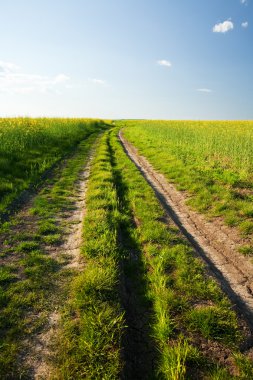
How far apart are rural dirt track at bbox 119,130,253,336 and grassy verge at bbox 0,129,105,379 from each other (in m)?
2.99

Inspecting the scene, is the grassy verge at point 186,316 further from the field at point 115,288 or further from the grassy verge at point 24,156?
the grassy verge at point 24,156

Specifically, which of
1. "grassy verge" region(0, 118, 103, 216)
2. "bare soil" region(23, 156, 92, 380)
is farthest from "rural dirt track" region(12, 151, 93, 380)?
"grassy verge" region(0, 118, 103, 216)

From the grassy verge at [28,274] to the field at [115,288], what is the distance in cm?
2

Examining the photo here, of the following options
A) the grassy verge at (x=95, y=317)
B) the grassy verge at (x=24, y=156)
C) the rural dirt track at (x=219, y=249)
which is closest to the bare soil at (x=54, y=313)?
the grassy verge at (x=95, y=317)

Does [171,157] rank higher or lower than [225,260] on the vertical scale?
higher

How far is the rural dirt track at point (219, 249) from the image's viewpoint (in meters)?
5.18

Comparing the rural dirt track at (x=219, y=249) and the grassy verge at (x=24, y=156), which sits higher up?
the grassy verge at (x=24, y=156)

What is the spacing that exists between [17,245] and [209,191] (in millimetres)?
6955

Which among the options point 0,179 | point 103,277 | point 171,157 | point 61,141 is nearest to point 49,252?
point 103,277

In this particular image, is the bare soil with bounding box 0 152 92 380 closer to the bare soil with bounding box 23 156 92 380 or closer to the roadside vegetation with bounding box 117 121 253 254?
the bare soil with bounding box 23 156 92 380

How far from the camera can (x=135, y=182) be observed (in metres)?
12.0

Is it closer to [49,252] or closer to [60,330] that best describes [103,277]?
[60,330]

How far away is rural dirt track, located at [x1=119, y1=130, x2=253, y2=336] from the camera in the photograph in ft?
17.0

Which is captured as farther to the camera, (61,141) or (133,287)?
(61,141)
